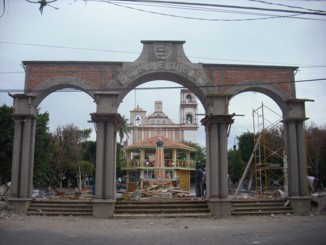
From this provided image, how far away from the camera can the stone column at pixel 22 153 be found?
1625 cm

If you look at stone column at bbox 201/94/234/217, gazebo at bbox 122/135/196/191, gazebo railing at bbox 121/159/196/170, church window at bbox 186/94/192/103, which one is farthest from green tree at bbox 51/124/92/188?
church window at bbox 186/94/192/103

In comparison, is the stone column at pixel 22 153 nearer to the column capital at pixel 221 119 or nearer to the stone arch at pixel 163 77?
the stone arch at pixel 163 77

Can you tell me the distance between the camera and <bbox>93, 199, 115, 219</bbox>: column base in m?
15.6

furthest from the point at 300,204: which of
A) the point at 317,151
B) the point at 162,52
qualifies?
the point at 317,151

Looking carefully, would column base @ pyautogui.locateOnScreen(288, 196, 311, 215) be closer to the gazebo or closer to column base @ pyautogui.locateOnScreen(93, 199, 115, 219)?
column base @ pyautogui.locateOnScreen(93, 199, 115, 219)

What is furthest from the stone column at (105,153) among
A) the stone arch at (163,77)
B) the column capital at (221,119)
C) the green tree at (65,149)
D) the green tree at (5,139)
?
the green tree at (65,149)

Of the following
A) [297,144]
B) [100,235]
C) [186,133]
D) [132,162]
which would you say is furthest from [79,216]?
[186,133]

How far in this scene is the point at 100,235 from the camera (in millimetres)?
11172

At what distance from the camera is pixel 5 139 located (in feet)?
97.3

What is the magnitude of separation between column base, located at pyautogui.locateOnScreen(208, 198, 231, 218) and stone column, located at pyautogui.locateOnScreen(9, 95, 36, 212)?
321 inches

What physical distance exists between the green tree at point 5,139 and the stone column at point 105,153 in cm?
1563

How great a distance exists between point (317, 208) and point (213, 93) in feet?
23.7

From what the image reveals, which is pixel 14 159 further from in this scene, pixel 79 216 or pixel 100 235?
pixel 100 235

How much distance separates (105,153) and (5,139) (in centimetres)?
1670
